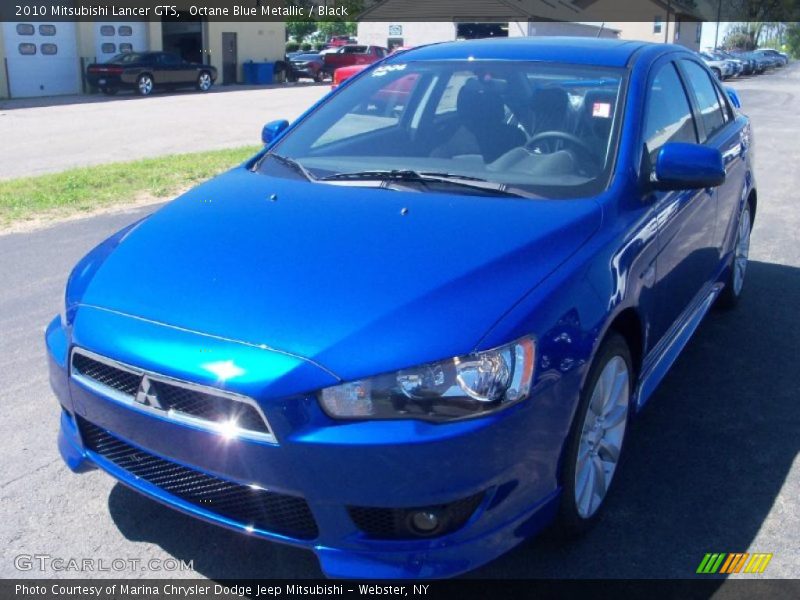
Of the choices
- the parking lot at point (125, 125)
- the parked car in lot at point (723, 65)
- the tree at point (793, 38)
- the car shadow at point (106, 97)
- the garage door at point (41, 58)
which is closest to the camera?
the parking lot at point (125, 125)

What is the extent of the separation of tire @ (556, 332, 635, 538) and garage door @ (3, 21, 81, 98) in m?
27.2

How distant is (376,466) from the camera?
2.39 meters

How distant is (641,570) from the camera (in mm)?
2992

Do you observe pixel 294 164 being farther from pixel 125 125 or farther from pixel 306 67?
pixel 306 67

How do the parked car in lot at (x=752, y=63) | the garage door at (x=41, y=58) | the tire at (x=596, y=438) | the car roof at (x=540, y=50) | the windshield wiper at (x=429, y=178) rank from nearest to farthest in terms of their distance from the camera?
the tire at (x=596, y=438) → the windshield wiper at (x=429, y=178) → the car roof at (x=540, y=50) → the garage door at (x=41, y=58) → the parked car in lot at (x=752, y=63)

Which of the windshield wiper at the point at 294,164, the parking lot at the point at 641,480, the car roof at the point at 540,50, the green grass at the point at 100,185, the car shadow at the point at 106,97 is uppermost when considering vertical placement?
the car roof at the point at 540,50

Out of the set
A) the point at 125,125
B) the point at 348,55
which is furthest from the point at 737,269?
the point at 348,55

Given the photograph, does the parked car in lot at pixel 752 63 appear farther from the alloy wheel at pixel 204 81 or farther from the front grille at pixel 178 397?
the front grille at pixel 178 397

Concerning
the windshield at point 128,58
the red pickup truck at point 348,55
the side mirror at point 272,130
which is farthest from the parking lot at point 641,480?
the red pickup truck at point 348,55

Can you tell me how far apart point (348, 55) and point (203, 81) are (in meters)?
9.73

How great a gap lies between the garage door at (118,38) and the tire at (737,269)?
2766 cm

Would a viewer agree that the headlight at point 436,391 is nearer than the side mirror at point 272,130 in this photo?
Yes

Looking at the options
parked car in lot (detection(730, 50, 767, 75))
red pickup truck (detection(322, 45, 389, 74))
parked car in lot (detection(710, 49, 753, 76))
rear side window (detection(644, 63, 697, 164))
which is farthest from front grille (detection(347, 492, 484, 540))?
parked car in lot (detection(730, 50, 767, 75))

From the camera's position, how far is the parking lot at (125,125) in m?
13.1
